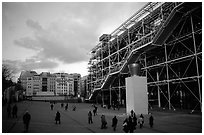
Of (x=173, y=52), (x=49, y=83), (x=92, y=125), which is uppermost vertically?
(x=173, y=52)

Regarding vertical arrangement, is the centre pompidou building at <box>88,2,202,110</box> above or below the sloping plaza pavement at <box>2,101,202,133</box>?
above

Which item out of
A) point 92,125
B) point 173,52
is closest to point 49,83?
point 173,52

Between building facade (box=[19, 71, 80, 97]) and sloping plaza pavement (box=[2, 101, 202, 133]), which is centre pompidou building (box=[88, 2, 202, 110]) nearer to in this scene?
sloping plaza pavement (box=[2, 101, 202, 133])

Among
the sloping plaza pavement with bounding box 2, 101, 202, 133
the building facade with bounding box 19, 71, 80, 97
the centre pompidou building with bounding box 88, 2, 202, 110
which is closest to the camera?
the sloping plaza pavement with bounding box 2, 101, 202, 133

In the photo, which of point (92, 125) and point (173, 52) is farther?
point (173, 52)

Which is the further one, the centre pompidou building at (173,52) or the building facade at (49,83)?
the building facade at (49,83)

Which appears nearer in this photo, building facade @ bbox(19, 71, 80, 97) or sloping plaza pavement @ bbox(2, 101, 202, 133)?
sloping plaza pavement @ bbox(2, 101, 202, 133)

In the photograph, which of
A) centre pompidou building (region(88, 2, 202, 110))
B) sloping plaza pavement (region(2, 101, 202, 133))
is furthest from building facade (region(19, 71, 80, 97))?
sloping plaza pavement (region(2, 101, 202, 133))

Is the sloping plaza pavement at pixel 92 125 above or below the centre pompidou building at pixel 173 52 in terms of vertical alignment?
below

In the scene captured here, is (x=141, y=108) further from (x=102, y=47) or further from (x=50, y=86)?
(x=50, y=86)

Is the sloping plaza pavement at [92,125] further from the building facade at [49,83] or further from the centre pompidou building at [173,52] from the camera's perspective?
the building facade at [49,83]

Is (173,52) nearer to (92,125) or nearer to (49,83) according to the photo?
(92,125)

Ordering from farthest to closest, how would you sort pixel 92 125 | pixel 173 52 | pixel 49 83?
pixel 49 83 → pixel 173 52 → pixel 92 125

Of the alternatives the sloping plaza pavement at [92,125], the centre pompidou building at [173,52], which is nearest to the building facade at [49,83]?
the centre pompidou building at [173,52]
